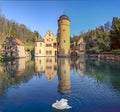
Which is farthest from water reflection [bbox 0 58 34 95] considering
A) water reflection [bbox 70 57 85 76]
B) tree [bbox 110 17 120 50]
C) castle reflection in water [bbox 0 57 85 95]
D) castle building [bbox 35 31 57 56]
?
castle building [bbox 35 31 57 56]

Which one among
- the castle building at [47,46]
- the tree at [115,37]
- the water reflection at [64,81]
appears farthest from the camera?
the castle building at [47,46]

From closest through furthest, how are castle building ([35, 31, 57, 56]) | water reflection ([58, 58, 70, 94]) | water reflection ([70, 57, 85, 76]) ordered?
1. water reflection ([58, 58, 70, 94])
2. water reflection ([70, 57, 85, 76])
3. castle building ([35, 31, 57, 56])

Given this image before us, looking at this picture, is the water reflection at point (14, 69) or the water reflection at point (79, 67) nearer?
the water reflection at point (14, 69)

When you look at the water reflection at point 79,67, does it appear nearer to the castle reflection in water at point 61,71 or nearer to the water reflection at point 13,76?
the castle reflection in water at point 61,71

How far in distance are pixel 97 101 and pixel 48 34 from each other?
56728mm

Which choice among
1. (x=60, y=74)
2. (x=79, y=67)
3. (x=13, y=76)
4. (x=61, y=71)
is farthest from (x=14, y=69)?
(x=79, y=67)

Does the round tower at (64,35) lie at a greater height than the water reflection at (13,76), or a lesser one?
greater

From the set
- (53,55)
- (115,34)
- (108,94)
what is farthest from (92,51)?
(108,94)

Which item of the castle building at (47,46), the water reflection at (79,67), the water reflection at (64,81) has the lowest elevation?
the water reflection at (64,81)

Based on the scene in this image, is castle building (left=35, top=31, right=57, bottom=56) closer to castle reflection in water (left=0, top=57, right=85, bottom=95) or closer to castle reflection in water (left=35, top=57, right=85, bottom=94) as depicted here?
castle reflection in water (left=35, top=57, right=85, bottom=94)

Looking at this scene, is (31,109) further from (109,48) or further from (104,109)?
(109,48)

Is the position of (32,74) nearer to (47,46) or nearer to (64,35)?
(64,35)

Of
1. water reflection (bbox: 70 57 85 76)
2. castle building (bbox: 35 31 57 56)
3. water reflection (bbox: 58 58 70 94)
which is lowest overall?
water reflection (bbox: 58 58 70 94)

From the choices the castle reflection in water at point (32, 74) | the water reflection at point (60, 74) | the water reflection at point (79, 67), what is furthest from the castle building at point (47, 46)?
the water reflection at point (60, 74)
